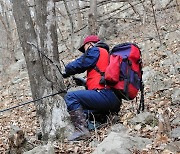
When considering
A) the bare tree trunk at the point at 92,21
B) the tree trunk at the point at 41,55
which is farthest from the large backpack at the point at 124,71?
the bare tree trunk at the point at 92,21

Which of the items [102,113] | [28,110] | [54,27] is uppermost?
[54,27]

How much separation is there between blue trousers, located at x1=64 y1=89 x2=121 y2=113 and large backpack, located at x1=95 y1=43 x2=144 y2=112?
137 millimetres

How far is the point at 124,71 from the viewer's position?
5098 mm

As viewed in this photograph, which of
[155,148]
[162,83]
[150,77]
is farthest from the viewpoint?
[150,77]

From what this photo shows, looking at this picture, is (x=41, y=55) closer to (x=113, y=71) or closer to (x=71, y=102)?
(x=71, y=102)

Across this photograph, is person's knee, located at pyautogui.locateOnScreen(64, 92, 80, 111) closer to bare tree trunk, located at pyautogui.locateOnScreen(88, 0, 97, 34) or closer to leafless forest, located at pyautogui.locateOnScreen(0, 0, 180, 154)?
leafless forest, located at pyautogui.locateOnScreen(0, 0, 180, 154)

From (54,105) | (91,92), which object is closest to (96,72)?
(91,92)

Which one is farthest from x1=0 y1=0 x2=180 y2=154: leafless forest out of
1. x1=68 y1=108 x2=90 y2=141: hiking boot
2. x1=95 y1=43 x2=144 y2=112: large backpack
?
x1=95 y1=43 x2=144 y2=112: large backpack

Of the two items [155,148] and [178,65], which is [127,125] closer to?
[155,148]

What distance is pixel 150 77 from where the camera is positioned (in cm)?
825

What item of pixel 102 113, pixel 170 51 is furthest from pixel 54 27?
pixel 170 51

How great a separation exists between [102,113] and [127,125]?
19.2 inches

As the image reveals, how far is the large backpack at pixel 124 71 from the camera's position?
5.03 m

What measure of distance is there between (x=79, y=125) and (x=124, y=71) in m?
1.01
